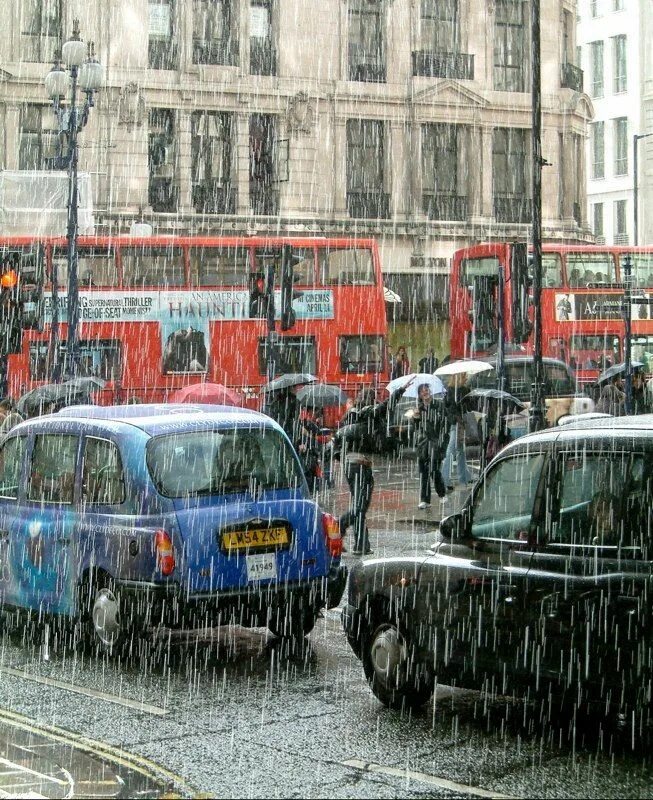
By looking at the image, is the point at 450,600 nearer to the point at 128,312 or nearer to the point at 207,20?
the point at 128,312

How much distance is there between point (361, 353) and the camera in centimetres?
3284

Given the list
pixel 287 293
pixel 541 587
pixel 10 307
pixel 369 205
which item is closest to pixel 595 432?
pixel 541 587

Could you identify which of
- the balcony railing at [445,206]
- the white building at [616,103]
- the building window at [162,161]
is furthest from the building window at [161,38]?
the white building at [616,103]

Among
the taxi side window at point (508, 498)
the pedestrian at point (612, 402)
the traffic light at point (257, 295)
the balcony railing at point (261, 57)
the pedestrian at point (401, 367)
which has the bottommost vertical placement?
the taxi side window at point (508, 498)

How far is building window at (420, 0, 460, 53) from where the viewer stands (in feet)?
158

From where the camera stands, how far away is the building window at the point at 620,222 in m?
70.3

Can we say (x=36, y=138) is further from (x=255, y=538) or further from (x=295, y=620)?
(x=255, y=538)

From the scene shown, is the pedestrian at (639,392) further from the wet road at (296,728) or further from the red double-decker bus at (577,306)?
the wet road at (296,728)

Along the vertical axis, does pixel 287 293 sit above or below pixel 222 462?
above

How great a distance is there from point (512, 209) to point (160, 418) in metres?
39.9

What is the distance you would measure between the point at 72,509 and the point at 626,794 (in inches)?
185

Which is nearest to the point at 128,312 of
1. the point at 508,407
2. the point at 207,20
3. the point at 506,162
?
the point at 508,407

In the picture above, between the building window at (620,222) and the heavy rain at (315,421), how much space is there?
2015 centimetres

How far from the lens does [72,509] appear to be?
9.73 m
